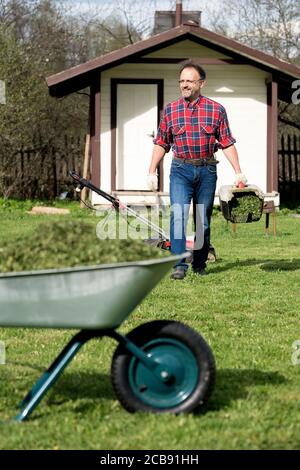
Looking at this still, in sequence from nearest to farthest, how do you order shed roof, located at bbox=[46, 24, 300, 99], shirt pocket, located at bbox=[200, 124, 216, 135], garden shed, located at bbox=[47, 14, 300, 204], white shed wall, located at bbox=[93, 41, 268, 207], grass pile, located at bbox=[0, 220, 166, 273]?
grass pile, located at bbox=[0, 220, 166, 273] → shirt pocket, located at bbox=[200, 124, 216, 135] → shed roof, located at bbox=[46, 24, 300, 99] → garden shed, located at bbox=[47, 14, 300, 204] → white shed wall, located at bbox=[93, 41, 268, 207]

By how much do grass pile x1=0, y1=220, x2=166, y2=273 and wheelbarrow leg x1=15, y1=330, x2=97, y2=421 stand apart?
0.37 metres

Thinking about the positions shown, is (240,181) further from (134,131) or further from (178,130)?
(134,131)

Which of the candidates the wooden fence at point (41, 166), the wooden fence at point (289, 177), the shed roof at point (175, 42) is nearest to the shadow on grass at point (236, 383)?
the shed roof at point (175, 42)

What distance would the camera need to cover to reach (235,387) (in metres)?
5.03

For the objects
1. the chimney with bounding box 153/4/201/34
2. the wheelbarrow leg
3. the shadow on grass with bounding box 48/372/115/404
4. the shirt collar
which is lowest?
the shadow on grass with bounding box 48/372/115/404

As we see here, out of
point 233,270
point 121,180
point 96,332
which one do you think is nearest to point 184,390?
point 96,332

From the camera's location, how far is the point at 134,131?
20016 millimetres

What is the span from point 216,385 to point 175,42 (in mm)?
15203

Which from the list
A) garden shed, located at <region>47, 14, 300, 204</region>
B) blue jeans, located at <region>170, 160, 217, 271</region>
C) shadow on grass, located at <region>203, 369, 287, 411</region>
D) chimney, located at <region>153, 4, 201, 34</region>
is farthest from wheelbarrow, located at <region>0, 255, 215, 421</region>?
chimney, located at <region>153, 4, 201, 34</region>

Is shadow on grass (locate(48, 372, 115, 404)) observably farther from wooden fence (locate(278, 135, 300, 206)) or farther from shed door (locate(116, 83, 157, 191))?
wooden fence (locate(278, 135, 300, 206))

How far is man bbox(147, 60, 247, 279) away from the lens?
29.4ft

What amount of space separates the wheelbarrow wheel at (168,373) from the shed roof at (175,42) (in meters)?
14.9

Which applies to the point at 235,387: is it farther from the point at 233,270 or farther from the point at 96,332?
the point at 233,270
